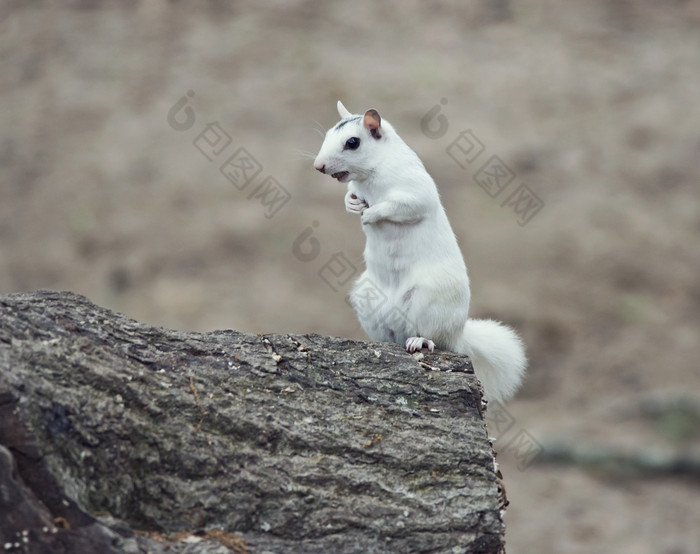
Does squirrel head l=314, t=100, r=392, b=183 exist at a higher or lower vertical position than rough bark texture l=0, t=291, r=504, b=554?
higher

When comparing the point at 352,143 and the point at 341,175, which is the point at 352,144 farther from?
the point at 341,175

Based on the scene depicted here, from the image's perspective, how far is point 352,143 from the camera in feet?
12.7

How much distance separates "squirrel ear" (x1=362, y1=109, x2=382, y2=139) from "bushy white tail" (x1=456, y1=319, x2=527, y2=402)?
3.04ft

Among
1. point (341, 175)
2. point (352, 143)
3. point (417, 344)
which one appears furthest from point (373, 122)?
point (417, 344)

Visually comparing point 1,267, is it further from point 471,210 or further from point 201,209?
point 471,210

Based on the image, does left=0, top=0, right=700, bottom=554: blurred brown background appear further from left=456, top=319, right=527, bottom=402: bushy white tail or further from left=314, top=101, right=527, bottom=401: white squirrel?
left=314, top=101, right=527, bottom=401: white squirrel

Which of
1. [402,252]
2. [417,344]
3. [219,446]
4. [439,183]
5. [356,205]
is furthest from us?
[439,183]

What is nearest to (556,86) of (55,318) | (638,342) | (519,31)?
(519,31)

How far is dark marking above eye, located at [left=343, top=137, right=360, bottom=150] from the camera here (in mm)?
3861

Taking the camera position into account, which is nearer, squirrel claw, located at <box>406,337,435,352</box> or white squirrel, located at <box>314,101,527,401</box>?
squirrel claw, located at <box>406,337,435,352</box>

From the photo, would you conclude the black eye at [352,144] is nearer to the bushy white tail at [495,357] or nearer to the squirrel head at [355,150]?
the squirrel head at [355,150]

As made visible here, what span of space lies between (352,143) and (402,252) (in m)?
0.51

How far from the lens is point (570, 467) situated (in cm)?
696

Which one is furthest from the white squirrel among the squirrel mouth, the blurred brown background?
the blurred brown background
